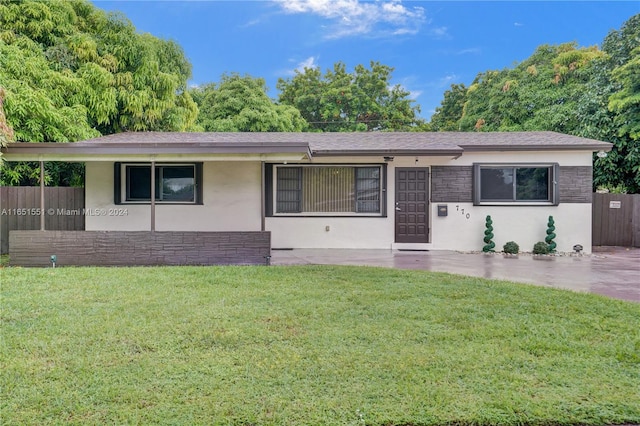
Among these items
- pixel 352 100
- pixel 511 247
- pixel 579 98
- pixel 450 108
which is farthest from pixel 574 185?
pixel 450 108

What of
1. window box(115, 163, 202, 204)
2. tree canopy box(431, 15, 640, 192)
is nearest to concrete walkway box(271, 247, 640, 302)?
window box(115, 163, 202, 204)

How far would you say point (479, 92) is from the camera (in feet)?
79.4

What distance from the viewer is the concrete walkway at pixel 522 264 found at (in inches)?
233

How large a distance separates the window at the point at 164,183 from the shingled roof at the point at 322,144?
0.69 metres

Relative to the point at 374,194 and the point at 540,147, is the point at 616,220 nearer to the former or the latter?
the point at 540,147

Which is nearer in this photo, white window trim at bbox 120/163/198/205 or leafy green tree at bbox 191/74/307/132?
white window trim at bbox 120/163/198/205

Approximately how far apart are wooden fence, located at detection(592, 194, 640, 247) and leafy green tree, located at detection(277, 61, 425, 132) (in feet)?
52.7

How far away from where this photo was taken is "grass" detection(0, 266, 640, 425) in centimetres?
236

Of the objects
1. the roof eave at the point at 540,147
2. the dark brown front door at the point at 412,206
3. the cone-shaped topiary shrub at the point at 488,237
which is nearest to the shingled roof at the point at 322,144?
the roof eave at the point at 540,147

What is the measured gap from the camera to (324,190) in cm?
973

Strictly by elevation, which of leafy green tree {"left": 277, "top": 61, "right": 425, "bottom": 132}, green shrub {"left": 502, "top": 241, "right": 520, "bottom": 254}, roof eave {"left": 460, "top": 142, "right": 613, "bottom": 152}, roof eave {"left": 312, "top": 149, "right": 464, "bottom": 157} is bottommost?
green shrub {"left": 502, "top": 241, "right": 520, "bottom": 254}

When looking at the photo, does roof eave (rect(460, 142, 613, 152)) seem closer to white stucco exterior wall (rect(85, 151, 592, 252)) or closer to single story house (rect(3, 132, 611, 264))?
single story house (rect(3, 132, 611, 264))

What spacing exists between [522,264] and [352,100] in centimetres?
1976

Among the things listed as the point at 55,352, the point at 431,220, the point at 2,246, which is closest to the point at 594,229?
the point at 431,220
